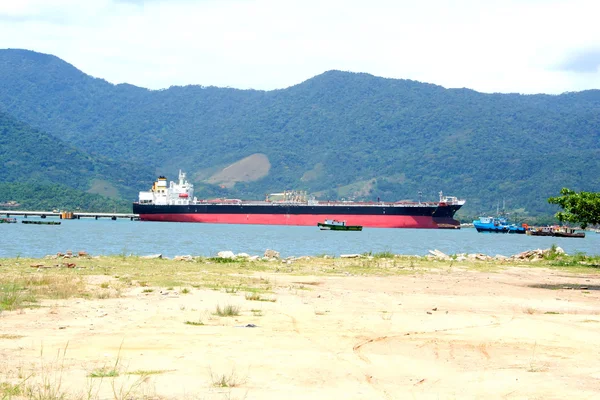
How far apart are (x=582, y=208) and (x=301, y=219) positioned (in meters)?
82.5

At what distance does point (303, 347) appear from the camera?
1066 centimetres

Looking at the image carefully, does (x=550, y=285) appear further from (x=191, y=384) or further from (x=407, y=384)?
(x=191, y=384)

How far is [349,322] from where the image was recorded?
43.5 feet

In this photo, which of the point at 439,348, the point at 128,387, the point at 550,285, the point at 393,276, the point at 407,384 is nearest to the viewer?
the point at 128,387

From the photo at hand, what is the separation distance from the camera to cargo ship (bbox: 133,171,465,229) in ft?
341

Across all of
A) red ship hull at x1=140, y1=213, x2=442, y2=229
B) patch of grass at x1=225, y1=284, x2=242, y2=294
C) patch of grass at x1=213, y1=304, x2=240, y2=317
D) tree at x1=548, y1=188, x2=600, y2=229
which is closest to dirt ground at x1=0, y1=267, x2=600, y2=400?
patch of grass at x1=213, y1=304, x2=240, y2=317

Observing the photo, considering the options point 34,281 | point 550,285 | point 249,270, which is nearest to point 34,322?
point 34,281

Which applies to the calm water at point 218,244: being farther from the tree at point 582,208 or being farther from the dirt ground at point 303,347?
the dirt ground at point 303,347

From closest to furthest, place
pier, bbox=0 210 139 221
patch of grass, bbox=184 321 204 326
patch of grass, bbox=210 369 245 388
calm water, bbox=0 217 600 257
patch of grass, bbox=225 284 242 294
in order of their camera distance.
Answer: patch of grass, bbox=210 369 245 388 < patch of grass, bbox=184 321 204 326 < patch of grass, bbox=225 284 242 294 < calm water, bbox=0 217 600 257 < pier, bbox=0 210 139 221

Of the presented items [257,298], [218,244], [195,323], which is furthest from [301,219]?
[195,323]

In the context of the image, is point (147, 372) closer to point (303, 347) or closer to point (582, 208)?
point (303, 347)

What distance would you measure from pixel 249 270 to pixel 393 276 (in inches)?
169

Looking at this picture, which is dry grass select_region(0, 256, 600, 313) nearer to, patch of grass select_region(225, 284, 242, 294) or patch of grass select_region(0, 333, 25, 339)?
patch of grass select_region(225, 284, 242, 294)

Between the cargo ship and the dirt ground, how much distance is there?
86883mm
